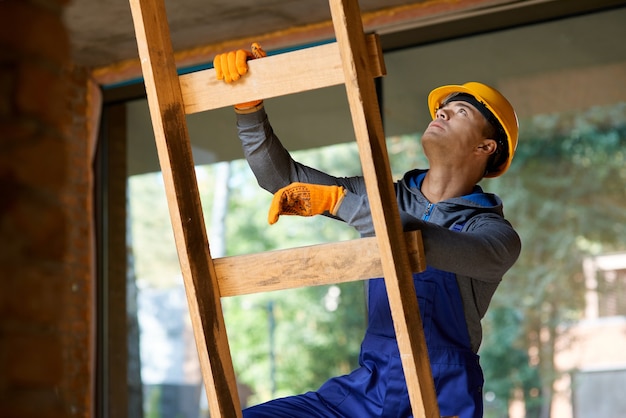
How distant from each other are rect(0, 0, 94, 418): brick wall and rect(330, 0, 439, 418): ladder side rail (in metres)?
0.92

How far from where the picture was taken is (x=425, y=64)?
11.9 ft

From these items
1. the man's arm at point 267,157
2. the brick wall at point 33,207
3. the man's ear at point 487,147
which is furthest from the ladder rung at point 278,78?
the brick wall at point 33,207

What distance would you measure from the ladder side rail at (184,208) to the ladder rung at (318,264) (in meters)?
0.07

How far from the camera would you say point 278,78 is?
1307 millimetres

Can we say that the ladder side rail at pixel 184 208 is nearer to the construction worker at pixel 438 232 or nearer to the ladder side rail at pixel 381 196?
Result: the construction worker at pixel 438 232

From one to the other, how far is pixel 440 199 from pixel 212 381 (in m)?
0.84

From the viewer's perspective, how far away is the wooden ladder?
1241 mm

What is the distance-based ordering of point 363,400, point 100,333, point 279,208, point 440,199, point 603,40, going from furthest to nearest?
point 100,333 < point 603,40 < point 440,199 < point 363,400 < point 279,208

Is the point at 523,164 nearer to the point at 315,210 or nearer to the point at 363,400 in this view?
the point at 363,400

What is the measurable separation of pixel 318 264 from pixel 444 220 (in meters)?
0.62


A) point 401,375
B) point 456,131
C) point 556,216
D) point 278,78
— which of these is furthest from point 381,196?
point 556,216

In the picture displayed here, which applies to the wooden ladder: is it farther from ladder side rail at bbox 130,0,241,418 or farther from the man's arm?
the man's arm

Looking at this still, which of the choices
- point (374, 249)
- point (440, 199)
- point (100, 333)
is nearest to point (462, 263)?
point (374, 249)

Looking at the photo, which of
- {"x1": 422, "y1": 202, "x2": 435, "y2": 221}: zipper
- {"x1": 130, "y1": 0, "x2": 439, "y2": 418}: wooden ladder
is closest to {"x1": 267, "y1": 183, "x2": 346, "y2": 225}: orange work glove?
{"x1": 130, "y1": 0, "x2": 439, "y2": 418}: wooden ladder
